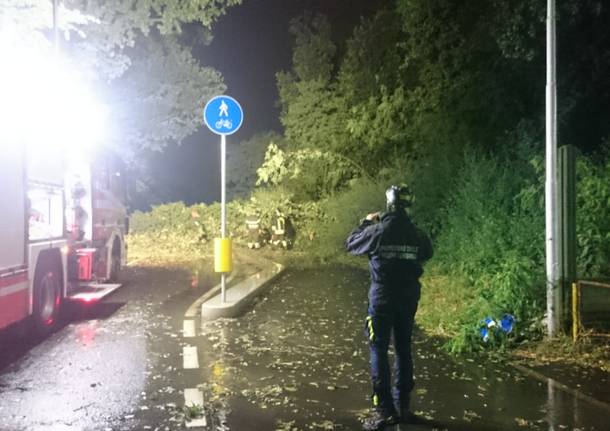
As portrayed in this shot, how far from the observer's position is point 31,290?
823 cm

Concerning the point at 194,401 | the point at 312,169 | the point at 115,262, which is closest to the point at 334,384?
the point at 194,401

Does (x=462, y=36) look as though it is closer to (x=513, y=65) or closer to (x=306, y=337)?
(x=513, y=65)

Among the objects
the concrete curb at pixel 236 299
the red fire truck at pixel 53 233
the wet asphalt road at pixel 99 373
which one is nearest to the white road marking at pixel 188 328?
the wet asphalt road at pixel 99 373

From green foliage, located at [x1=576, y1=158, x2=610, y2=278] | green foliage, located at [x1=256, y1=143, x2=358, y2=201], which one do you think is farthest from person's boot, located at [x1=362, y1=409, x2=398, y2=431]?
green foliage, located at [x1=256, y1=143, x2=358, y2=201]

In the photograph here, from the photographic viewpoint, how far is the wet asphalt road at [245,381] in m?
5.52

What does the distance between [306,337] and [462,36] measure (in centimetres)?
1515

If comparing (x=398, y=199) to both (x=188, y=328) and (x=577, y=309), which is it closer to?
(x=577, y=309)

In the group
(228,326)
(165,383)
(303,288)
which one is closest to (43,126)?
(228,326)

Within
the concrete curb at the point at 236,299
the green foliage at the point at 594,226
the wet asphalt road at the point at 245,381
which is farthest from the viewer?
the concrete curb at the point at 236,299

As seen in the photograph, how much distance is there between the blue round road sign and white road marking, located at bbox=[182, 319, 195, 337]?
124 inches

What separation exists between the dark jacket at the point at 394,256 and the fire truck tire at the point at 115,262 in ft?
30.0

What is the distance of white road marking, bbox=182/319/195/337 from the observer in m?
9.12

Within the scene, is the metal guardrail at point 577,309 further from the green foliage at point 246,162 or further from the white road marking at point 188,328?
the green foliage at point 246,162

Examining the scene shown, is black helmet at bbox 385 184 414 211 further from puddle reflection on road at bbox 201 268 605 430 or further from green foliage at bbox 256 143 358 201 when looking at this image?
green foliage at bbox 256 143 358 201
